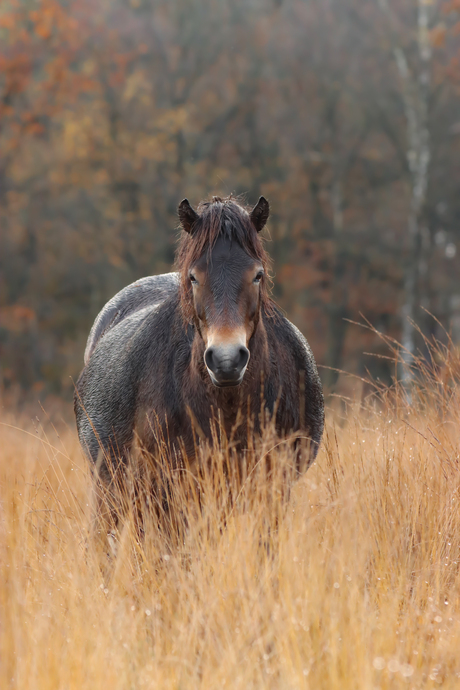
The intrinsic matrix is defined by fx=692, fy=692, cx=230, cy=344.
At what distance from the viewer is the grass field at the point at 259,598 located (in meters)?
2.35

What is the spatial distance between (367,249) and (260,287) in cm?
1482

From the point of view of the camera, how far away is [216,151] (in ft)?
59.6

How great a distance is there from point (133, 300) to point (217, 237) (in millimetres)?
2188

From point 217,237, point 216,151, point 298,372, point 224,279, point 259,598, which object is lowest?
→ point 259,598

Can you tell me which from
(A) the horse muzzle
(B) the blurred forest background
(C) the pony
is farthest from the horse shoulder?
(B) the blurred forest background

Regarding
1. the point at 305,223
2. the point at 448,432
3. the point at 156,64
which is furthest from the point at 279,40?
the point at 448,432

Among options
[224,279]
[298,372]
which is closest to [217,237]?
[224,279]


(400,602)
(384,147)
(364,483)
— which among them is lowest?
(400,602)

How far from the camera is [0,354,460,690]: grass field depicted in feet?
7.72

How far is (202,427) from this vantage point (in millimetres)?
3670

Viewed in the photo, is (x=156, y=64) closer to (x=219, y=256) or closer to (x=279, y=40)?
(x=279, y=40)

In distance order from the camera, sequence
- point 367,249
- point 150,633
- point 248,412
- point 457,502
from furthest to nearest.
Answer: point 367,249 → point 248,412 → point 457,502 → point 150,633

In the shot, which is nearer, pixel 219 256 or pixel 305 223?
pixel 219 256

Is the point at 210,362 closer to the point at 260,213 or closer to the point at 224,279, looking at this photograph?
the point at 224,279
